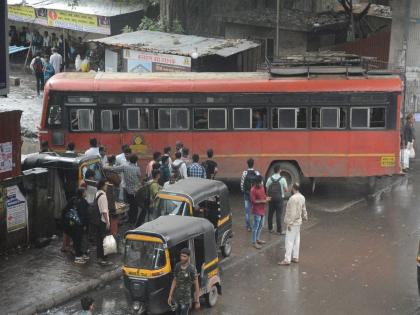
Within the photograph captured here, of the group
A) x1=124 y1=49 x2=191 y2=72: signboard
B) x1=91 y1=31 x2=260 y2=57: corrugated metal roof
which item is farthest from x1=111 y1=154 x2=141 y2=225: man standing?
x1=124 y1=49 x2=191 y2=72: signboard

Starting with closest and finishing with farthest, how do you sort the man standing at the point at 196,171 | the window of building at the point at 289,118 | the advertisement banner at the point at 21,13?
the man standing at the point at 196,171, the window of building at the point at 289,118, the advertisement banner at the point at 21,13

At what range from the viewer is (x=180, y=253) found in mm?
10766

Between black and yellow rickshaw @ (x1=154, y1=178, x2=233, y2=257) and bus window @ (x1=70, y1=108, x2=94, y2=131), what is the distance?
5.86m

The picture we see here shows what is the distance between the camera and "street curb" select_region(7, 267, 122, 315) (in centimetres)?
1139

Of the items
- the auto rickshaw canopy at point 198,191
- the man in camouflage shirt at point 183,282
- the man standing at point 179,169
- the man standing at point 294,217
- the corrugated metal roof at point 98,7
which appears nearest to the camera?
the man in camouflage shirt at point 183,282

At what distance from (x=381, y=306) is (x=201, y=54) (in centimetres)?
1426

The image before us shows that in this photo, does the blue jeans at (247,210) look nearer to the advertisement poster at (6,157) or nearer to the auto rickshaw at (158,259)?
the auto rickshaw at (158,259)

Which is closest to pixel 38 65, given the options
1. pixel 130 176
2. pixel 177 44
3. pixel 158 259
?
pixel 177 44

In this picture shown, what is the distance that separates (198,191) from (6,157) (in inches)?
153

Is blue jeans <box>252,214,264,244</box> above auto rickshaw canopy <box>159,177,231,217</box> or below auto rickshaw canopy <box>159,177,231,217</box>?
below

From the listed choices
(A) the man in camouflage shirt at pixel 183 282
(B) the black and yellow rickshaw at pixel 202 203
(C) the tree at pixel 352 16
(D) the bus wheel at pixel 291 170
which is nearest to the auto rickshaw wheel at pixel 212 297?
(A) the man in camouflage shirt at pixel 183 282

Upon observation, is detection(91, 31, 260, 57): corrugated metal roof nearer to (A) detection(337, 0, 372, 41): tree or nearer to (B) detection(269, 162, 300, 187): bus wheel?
(B) detection(269, 162, 300, 187): bus wheel

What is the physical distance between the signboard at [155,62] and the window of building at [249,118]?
6.34 m

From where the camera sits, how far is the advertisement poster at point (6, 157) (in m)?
13.8
